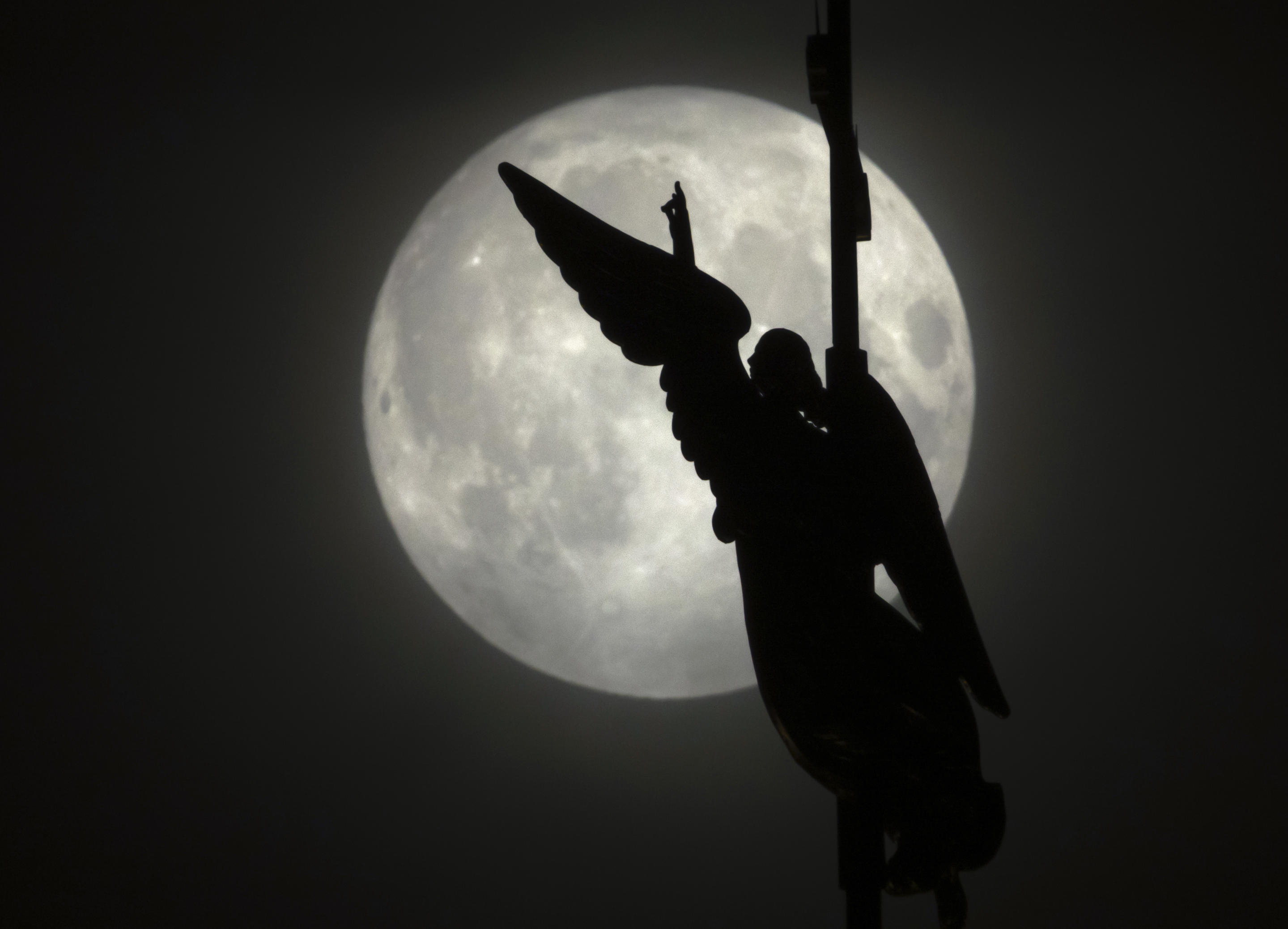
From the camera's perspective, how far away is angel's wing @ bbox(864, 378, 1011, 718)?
228cm

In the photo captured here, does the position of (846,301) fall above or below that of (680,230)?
below

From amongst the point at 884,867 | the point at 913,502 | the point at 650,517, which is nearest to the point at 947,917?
the point at 884,867

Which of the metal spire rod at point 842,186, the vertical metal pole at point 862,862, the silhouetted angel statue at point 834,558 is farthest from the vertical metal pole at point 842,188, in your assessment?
the vertical metal pole at point 862,862

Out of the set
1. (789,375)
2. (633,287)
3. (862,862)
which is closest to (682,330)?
(633,287)

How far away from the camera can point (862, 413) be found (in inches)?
89.7

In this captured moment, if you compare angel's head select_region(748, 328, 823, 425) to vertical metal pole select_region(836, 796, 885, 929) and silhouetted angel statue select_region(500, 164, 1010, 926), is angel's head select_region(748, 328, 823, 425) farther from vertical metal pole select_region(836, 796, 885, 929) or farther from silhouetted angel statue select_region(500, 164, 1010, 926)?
vertical metal pole select_region(836, 796, 885, 929)

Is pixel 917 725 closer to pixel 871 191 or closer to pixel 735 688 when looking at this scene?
pixel 735 688

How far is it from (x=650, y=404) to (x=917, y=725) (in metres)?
2.29

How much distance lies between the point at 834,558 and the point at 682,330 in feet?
1.72

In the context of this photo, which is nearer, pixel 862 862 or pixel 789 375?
pixel 862 862

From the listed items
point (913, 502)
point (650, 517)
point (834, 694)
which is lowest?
point (834, 694)

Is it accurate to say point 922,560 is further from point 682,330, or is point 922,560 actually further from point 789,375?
point 682,330

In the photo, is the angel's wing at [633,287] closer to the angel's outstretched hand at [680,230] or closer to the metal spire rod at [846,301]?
the angel's outstretched hand at [680,230]

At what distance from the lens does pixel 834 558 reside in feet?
7.57
